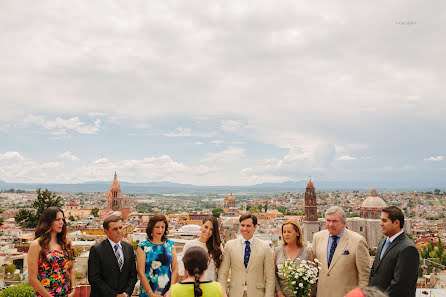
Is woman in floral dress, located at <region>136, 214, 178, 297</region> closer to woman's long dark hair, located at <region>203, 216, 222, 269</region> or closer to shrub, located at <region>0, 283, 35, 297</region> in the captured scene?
woman's long dark hair, located at <region>203, 216, 222, 269</region>

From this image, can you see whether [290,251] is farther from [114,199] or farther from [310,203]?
[114,199]

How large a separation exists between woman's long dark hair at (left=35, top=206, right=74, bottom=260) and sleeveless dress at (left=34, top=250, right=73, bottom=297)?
0.18ft

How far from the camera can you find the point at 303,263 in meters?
3.65

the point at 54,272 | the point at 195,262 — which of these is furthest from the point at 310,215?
the point at 195,262

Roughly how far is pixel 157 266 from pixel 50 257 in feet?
3.43

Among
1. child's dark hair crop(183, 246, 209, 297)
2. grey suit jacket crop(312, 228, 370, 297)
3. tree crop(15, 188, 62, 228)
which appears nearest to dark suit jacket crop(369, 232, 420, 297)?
grey suit jacket crop(312, 228, 370, 297)

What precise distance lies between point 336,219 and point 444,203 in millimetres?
140524

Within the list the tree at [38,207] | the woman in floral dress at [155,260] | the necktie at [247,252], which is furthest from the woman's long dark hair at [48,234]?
the tree at [38,207]

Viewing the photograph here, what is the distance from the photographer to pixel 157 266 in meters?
4.04

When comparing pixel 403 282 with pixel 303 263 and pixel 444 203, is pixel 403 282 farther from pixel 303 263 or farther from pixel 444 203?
pixel 444 203

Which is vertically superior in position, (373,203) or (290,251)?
(290,251)

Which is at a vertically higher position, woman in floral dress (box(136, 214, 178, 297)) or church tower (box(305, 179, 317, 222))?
woman in floral dress (box(136, 214, 178, 297))

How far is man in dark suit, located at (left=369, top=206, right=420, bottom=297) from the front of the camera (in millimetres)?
3412

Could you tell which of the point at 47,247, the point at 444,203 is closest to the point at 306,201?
the point at 47,247
